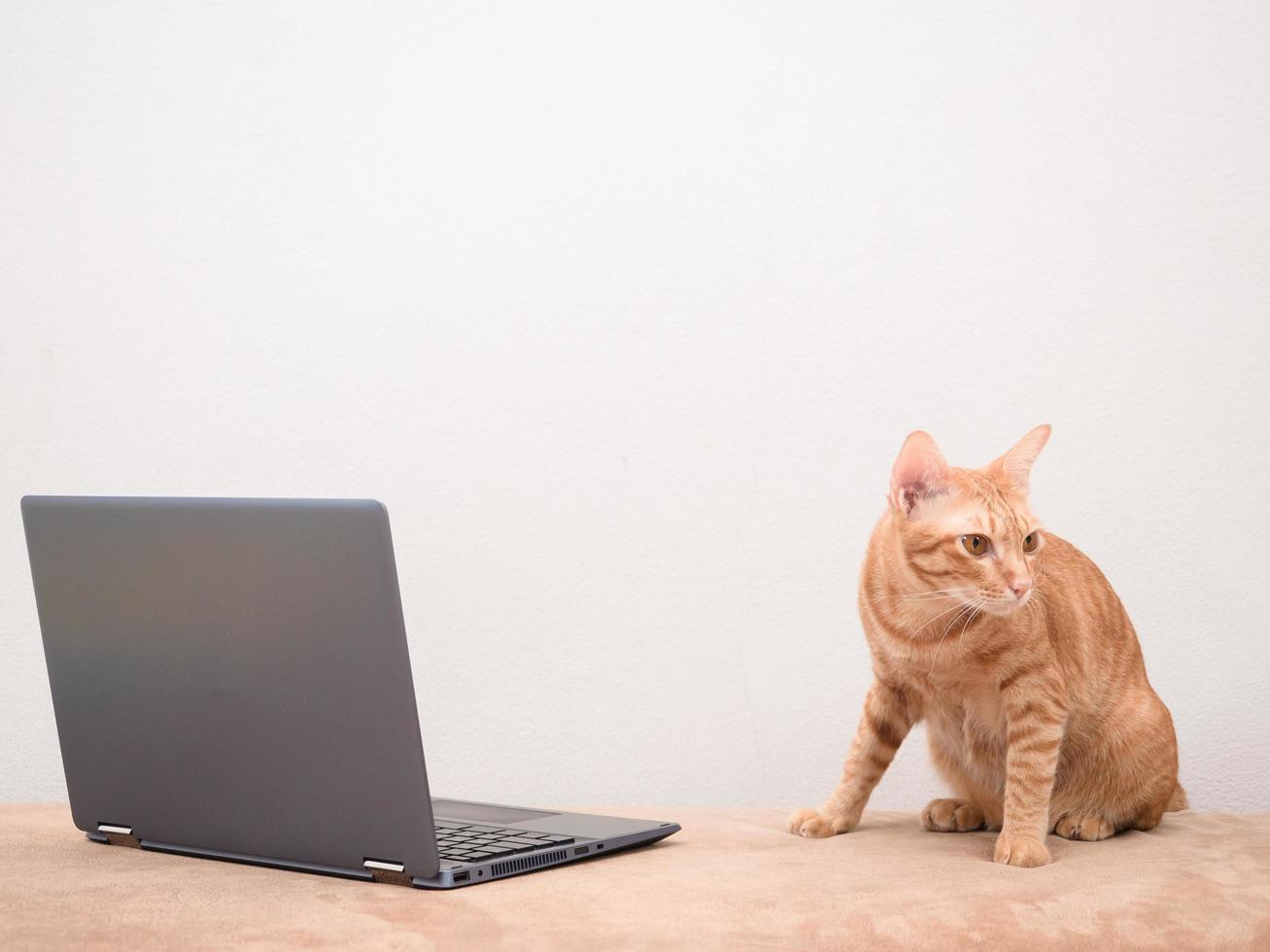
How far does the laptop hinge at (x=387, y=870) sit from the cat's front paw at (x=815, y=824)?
0.57 meters

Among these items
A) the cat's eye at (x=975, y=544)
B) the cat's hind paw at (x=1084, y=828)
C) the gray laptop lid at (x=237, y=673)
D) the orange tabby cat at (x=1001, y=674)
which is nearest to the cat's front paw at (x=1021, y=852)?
the orange tabby cat at (x=1001, y=674)

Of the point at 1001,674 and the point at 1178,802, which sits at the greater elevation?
the point at 1001,674

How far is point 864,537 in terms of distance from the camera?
2080mm

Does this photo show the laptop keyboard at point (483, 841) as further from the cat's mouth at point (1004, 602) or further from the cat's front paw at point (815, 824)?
the cat's mouth at point (1004, 602)

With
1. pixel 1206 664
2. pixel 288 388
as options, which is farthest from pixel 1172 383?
pixel 288 388

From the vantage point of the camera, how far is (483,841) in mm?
1317

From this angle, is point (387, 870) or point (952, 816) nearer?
point (387, 870)

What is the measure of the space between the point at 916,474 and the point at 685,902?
55 cm

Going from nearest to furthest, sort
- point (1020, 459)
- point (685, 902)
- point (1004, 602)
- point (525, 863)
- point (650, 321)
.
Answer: point (685, 902), point (525, 863), point (1004, 602), point (1020, 459), point (650, 321)

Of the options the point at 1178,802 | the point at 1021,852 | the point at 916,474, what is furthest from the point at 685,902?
the point at 1178,802

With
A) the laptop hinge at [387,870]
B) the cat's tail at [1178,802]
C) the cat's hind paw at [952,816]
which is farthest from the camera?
the cat's tail at [1178,802]

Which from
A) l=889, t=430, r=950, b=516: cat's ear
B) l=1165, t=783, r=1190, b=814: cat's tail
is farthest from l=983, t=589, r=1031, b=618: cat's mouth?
l=1165, t=783, r=1190, b=814: cat's tail

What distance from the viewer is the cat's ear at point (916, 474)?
55.1 inches

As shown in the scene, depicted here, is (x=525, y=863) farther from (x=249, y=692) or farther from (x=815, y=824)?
(x=815, y=824)
